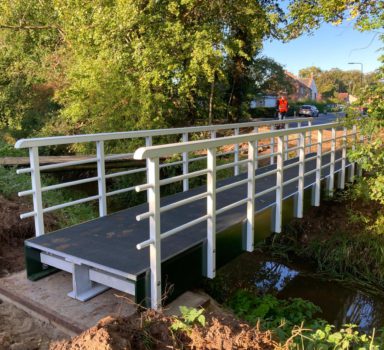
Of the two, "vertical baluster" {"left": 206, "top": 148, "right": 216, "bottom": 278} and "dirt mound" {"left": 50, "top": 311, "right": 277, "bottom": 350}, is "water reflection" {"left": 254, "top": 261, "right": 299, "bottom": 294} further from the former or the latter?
"dirt mound" {"left": 50, "top": 311, "right": 277, "bottom": 350}

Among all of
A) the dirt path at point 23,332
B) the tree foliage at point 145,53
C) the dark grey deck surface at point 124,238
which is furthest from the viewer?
the tree foliage at point 145,53

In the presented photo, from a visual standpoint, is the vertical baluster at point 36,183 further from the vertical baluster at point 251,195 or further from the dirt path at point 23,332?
the vertical baluster at point 251,195

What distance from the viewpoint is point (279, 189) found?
5.61 m

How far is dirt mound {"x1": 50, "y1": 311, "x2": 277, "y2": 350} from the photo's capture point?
237 cm

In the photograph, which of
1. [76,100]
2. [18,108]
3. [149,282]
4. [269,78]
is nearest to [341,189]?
[149,282]

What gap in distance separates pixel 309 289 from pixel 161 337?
526 centimetres

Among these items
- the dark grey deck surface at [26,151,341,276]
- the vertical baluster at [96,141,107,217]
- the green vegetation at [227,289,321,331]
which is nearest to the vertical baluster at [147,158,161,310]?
the dark grey deck surface at [26,151,341,276]

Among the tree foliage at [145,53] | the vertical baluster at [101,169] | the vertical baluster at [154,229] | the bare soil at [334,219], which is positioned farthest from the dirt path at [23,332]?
the tree foliage at [145,53]

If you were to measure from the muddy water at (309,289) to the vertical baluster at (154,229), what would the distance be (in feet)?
10.7

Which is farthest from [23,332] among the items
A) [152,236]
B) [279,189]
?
[279,189]

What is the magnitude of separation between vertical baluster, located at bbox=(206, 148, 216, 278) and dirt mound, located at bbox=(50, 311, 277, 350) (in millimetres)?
1570

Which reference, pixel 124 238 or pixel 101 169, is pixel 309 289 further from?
pixel 101 169

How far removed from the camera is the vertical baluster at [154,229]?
3.41 metres

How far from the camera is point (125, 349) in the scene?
7.64ft
